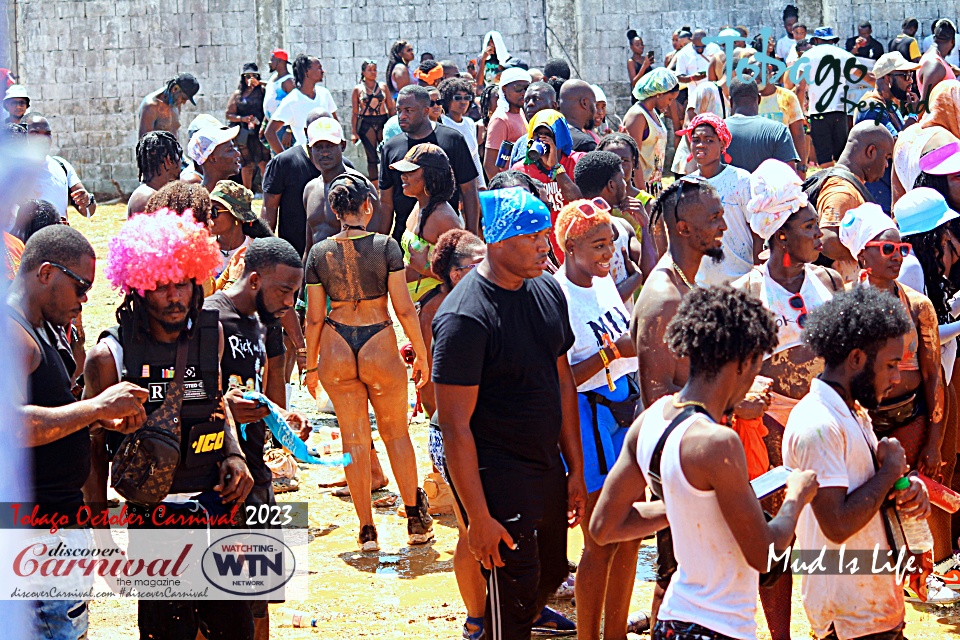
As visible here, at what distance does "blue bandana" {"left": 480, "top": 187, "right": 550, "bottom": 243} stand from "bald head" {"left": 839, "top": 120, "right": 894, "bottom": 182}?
3877mm

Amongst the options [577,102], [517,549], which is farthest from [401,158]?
[517,549]

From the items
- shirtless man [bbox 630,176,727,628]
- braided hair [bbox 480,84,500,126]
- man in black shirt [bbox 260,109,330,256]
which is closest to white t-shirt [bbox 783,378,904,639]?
shirtless man [bbox 630,176,727,628]

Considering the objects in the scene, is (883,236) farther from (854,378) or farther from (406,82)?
(406,82)

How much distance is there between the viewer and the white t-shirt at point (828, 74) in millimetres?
15391

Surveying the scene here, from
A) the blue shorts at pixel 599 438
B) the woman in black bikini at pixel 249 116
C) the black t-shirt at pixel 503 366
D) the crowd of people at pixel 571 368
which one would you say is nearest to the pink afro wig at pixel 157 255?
the crowd of people at pixel 571 368

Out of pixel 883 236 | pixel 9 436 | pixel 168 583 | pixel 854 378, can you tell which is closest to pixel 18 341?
pixel 168 583

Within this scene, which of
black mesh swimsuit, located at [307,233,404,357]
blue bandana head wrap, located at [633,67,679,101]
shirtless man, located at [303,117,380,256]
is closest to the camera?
black mesh swimsuit, located at [307,233,404,357]

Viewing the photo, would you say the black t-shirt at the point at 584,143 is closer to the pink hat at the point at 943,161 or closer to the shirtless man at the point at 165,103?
the pink hat at the point at 943,161

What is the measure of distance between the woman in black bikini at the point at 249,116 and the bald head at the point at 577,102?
25.3 ft

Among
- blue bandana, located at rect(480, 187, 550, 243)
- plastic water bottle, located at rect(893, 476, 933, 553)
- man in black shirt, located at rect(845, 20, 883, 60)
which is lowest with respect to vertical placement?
plastic water bottle, located at rect(893, 476, 933, 553)

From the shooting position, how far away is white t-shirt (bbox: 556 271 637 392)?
504cm

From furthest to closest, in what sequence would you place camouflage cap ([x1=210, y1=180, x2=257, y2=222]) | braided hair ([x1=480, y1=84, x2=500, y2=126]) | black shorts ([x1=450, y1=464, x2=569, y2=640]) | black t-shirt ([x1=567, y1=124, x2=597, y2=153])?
braided hair ([x1=480, y1=84, x2=500, y2=126]) → black t-shirt ([x1=567, y1=124, x2=597, y2=153]) → camouflage cap ([x1=210, y1=180, x2=257, y2=222]) → black shorts ([x1=450, y1=464, x2=569, y2=640])

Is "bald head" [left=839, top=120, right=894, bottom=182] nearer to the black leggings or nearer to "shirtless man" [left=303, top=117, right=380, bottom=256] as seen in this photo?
"shirtless man" [left=303, top=117, right=380, bottom=256]

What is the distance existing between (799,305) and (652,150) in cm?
587
